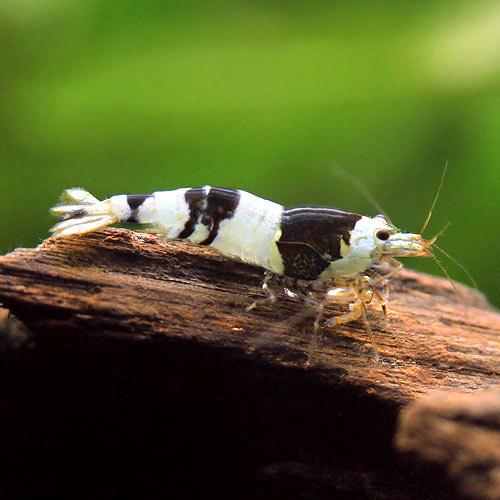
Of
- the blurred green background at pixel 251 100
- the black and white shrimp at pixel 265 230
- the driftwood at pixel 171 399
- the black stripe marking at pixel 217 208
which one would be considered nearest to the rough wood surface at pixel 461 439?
the driftwood at pixel 171 399

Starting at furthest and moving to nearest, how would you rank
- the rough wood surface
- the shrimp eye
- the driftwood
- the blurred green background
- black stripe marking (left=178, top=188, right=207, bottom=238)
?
1. the blurred green background
2. the shrimp eye
3. black stripe marking (left=178, top=188, right=207, bottom=238)
4. the driftwood
5. the rough wood surface

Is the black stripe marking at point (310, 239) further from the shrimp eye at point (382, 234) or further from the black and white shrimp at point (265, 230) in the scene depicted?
the shrimp eye at point (382, 234)

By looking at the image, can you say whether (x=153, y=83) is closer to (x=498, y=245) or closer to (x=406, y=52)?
(x=406, y=52)

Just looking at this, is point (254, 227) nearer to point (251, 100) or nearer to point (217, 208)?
point (217, 208)

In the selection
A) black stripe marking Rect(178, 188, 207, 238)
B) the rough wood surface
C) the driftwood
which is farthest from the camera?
black stripe marking Rect(178, 188, 207, 238)

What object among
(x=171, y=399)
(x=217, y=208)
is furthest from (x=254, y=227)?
(x=171, y=399)

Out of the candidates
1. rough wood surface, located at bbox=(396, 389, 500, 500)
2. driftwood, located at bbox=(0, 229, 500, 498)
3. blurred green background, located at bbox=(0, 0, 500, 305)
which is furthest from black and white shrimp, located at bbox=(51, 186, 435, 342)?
blurred green background, located at bbox=(0, 0, 500, 305)

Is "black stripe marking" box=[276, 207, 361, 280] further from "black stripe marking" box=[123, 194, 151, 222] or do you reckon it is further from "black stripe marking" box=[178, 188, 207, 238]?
"black stripe marking" box=[123, 194, 151, 222]
